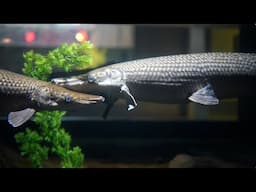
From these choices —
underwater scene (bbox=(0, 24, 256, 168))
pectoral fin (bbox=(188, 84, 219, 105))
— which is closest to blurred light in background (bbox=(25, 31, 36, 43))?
underwater scene (bbox=(0, 24, 256, 168))

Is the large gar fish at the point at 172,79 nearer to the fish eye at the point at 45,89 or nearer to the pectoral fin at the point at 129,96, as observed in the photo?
the pectoral fin at the point at 129,96

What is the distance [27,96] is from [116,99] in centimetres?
60

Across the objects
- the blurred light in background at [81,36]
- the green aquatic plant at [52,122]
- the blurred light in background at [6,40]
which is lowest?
the green aquatic plant at [52,122]

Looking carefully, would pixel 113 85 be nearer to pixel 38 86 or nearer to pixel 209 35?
pixel 38 86

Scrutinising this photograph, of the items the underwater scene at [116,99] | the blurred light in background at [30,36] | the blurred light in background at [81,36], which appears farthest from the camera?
the blurred light in background at [30,36]

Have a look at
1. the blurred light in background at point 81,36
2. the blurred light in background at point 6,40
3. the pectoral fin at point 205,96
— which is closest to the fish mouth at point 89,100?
the blurred light in background at point 81,36

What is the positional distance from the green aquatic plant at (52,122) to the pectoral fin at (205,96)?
772mm

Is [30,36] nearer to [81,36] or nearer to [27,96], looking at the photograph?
[81,36]

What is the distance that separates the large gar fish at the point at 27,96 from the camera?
250 cm

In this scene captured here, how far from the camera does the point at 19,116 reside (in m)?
2.52

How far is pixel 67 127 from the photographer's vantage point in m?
2.95

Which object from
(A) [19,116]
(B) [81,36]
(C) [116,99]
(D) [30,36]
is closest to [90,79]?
(C) [116,99]

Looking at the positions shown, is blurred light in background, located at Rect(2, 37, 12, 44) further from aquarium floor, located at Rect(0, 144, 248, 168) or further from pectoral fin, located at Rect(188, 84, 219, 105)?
pectoral fin, located at Rect(188, 84, 219, 105)
